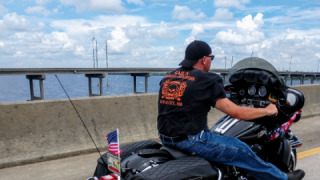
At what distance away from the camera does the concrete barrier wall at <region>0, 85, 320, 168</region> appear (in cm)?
491

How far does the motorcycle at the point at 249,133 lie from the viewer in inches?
99.0

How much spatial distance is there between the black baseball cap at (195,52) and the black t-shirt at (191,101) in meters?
0.13

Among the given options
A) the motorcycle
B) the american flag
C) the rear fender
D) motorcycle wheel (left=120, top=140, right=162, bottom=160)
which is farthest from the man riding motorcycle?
the rear fender

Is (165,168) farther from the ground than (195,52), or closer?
closer

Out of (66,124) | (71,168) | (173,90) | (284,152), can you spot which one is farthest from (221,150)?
(66,124)

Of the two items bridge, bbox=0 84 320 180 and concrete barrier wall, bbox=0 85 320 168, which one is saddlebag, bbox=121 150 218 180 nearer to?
bridge, bbox=0 84 320 180

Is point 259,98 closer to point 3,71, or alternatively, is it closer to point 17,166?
point 17,166

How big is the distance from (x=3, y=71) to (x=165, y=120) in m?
55.7

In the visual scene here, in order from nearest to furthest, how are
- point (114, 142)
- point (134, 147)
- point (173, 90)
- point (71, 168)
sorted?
point (114, 142), point (173, 90), point (134, 147), point (71, 168)

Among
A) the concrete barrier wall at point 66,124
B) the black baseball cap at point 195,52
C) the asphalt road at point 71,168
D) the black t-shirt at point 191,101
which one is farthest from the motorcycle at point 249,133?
the concrete barrier wall at point 66,124

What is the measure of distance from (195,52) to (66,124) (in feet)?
11.2

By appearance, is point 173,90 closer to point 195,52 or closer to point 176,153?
point 195,52

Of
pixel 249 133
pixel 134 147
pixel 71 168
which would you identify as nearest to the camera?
pixel 134 147

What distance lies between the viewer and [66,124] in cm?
538
